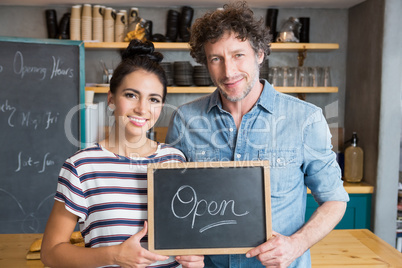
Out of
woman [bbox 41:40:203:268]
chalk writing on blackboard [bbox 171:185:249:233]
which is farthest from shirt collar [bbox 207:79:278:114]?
chalk writing on blackboard [bbox 171:185:249:233]

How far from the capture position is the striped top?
1111 millimetres

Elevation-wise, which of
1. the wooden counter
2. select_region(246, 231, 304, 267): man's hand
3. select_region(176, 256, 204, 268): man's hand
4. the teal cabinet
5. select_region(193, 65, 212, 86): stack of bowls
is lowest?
the teal cabinet

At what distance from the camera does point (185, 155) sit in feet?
4.73

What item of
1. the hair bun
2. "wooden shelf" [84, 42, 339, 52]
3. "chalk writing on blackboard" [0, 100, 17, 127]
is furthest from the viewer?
"wooden shelf" [84, 42, 339, 52]

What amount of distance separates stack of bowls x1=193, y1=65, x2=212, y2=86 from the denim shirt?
5.47ft

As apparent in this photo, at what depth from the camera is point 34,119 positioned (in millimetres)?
2713

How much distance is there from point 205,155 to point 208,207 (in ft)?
0.96

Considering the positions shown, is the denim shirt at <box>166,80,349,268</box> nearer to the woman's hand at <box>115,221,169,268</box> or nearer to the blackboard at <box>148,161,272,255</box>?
the blackboard at <box>148,161,272,255</box>

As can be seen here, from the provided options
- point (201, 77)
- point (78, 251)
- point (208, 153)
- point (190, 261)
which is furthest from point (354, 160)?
point (78, 251)

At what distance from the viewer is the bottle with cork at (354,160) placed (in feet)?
9.74

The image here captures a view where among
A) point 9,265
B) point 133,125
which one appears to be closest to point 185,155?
point 133,125

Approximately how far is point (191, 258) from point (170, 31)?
2396 millimetres

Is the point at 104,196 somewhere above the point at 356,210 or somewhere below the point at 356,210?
above

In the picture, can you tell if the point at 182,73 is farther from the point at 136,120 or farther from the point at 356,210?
the point at 136,120
